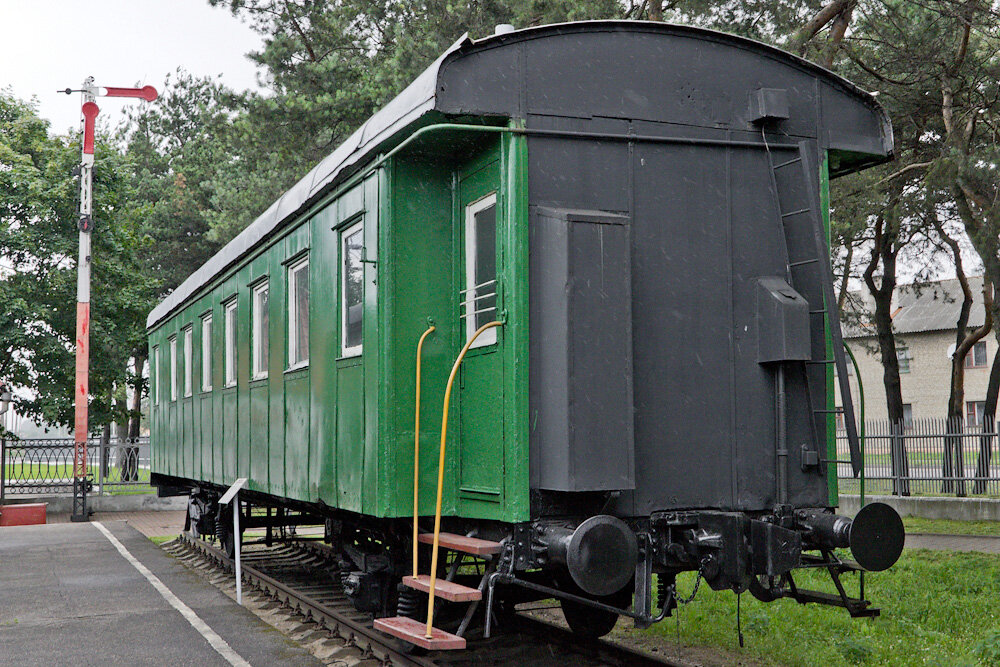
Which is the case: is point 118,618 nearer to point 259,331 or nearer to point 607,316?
point 259,331

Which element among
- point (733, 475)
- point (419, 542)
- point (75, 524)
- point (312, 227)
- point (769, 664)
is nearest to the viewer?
point (733, 475)

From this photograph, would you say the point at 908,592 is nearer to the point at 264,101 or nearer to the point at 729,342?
the point at 729,342

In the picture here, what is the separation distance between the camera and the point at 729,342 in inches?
231

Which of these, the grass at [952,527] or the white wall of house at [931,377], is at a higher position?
the white wall of house at [931,377]

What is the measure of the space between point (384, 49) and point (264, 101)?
2910 millimetres

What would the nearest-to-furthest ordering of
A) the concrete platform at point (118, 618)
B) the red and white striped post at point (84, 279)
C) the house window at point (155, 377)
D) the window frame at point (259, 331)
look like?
the concrete platform at point (118, 618), the window frame at point (259, 331), the house window at point (155, 377), the red and white striped post at point (84, 279)

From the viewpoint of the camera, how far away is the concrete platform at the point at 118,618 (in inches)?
304

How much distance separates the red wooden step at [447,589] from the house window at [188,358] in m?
8.43

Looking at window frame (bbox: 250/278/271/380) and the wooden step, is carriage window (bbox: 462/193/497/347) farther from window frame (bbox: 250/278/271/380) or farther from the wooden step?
window frame (bbox: 250/278/271/380)

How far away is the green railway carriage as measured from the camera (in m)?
5.36

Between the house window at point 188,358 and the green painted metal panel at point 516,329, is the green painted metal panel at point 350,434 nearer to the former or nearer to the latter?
the green painted metal panel at point 516,329

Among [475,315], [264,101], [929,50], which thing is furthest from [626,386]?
[264,101]

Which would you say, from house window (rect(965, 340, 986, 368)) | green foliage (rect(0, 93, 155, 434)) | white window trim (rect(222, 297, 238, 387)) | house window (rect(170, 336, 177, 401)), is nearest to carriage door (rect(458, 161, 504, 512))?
white window trim (rect(222, 297, 238, 387))

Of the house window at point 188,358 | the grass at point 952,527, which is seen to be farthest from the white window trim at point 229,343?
the grass at point 952,527
